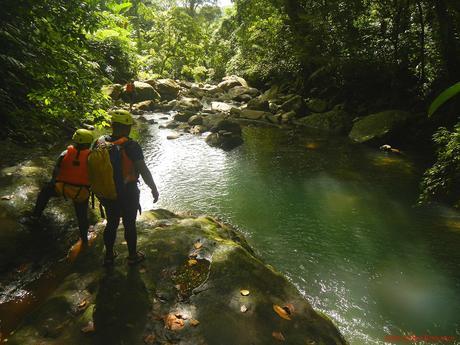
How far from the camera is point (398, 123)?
46.6 ft

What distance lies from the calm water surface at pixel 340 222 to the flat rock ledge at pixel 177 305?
1794 millimetres

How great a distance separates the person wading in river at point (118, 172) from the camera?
356cm

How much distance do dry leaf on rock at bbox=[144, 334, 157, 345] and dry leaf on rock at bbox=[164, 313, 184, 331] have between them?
16 centimetres

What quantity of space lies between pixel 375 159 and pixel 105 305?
11.6 metres

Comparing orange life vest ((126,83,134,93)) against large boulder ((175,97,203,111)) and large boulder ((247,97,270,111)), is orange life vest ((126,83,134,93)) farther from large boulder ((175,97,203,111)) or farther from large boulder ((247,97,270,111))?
large boulder ((247,97,270,111))

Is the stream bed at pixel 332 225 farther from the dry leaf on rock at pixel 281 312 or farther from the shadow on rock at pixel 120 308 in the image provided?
the dry leaf on rock at pixel 281 312

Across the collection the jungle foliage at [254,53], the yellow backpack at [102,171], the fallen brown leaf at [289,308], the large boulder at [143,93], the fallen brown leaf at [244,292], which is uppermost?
the jungle foliage at [254,53]

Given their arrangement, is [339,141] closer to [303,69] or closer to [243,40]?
[303,69]

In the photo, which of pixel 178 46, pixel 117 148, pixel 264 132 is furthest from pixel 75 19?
pixel 178 46

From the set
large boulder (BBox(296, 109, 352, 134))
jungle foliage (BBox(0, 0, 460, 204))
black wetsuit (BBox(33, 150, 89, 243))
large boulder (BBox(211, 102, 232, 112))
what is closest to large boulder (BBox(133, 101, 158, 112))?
jungle foliage (BBox(0, 0, 460, 204))

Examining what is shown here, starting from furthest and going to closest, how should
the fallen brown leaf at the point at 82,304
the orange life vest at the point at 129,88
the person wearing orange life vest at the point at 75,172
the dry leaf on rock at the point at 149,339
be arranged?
the orange life vest at the point at 129,88 → the person wearing orange life vest at the point at 75,172 → the fallen brown leaf at the point at 82,304 → the dry leaf on rock at the point at 149,339

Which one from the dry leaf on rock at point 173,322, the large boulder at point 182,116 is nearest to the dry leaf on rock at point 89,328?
the dry leaf on rock at point 173,322

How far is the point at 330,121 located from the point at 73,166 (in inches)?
598

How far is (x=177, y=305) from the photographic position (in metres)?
3.49
